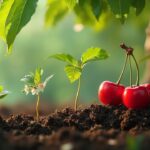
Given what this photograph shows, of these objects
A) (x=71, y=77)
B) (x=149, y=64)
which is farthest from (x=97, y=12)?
(x=149, y=64)

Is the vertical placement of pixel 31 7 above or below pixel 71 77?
above

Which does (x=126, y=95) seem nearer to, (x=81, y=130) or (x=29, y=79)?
(x=81, y=130)

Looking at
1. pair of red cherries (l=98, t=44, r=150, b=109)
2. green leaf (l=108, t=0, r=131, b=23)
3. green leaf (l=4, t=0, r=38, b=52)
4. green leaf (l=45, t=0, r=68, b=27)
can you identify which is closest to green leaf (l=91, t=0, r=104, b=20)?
green leaf (l=108, t=0, r=131, b=23)

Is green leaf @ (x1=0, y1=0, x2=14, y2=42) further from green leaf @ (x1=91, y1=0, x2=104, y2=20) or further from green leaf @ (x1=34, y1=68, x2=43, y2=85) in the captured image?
green leaf @ (x1=91, y1=0, x2=104, y2=20)

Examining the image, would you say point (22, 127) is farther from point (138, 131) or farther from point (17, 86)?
point (17, 86)

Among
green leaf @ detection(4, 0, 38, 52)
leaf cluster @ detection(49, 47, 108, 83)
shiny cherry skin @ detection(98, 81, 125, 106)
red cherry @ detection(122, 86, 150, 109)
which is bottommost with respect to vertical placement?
red cherry @ detection(122, 86, 150, 109)

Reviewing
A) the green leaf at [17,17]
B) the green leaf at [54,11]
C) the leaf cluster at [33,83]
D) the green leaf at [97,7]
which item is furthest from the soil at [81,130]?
the green leaf at [54,11]
